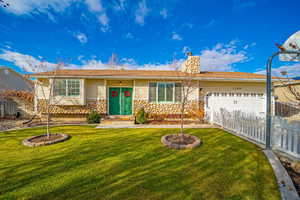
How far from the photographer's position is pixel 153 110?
8922mm

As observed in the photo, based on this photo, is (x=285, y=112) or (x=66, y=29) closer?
(x=285, y=112)

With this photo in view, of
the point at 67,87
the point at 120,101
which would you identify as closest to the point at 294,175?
the point at 120,101

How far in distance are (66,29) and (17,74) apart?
24.9ft

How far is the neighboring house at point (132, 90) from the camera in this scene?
8305 mm

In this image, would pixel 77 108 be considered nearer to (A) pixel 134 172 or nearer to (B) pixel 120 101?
(B) pixel 120 101

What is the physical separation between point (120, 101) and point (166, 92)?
3543 millimetres

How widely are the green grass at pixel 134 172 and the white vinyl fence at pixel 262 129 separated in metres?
0.52

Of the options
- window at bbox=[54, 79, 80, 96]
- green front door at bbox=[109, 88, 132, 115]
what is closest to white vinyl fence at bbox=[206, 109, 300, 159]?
green front door at bbox=[109, 88, 132, 115]

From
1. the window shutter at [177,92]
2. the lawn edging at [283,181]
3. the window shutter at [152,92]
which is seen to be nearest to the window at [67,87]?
the window shutter at [152,92]

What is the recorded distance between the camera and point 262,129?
395cm

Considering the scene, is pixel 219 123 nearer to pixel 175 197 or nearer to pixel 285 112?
pixel 175 197

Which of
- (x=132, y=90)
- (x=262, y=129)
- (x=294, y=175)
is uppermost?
(x=132, y=90)

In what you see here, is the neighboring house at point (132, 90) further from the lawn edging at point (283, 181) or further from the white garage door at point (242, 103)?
the lawn edging at point (283, 181)

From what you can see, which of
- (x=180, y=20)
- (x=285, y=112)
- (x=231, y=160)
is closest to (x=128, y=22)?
(x=180, y=20)
